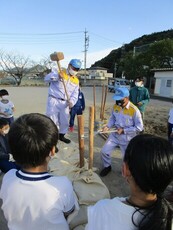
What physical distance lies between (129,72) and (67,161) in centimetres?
2256

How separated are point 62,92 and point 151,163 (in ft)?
12.3

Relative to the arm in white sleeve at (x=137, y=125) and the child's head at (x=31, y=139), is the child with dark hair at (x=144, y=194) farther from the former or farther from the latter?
the arm in white sleeve at (x=137, y=125)

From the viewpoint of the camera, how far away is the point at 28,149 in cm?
135

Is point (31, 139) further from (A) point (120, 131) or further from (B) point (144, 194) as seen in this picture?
(A) point (120, 131)

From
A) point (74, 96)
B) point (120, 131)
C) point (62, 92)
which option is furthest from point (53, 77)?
point (120, 131)

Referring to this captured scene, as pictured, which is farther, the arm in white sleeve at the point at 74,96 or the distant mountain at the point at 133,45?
the distant mountain at the point at 133,45

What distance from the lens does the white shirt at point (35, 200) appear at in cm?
136

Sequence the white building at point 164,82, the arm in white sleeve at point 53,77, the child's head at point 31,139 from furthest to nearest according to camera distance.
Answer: the white building at point 164,82
the arm in white sleeve at point 53,77
the child's head at point 31,139

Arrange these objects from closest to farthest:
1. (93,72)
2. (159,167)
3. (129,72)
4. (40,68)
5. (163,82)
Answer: (159,167) → (163,82) → (129,72) → (40,68) → (93,72)

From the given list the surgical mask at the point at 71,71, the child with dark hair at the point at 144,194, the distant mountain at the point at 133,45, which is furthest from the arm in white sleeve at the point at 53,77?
the distant mountain at the point at 133,45

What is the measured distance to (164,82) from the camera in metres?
23.1

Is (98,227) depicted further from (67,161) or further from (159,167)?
(67,161)

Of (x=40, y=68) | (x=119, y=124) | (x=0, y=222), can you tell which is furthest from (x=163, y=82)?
(x=40, y=68)

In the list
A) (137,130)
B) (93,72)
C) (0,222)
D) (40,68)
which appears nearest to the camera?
(0,222)
